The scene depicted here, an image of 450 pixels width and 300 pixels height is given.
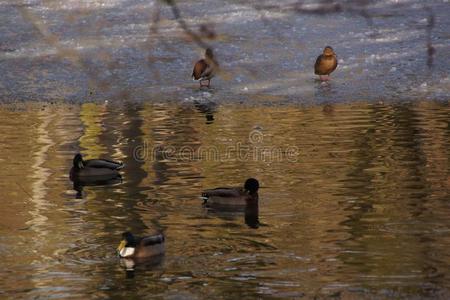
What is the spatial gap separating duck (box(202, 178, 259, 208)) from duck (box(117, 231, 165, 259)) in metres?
2.37

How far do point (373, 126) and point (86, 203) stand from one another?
19.7 feet

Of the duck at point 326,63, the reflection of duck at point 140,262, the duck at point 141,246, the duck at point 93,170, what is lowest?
the reflection of duck at point 140,262

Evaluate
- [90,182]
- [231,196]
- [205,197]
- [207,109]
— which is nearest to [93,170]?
[90,182]

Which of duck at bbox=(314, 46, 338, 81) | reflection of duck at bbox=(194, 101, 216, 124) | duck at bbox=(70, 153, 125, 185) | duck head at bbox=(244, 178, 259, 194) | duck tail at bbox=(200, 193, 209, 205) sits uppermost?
duck at bbox=(314, 46, 338, 81)

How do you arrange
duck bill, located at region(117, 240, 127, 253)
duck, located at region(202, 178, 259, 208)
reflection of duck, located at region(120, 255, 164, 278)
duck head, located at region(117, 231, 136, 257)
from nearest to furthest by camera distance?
reflection of duck, located at region(120, 255, 164, 278)
duck head, located at region(117, 231, 136, 257)
duck bill, located at region(117, 240, 127, 253)
duck, located at region(202, 178, 259, 208)

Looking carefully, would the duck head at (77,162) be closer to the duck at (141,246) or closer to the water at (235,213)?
the water at (235,213)

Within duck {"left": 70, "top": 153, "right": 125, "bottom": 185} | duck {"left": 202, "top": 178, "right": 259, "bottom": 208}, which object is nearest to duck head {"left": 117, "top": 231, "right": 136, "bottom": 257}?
duck {"left": 202, "top": 178, "right": 259, "bottom": 208}

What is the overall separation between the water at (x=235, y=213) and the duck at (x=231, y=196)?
0.49ft

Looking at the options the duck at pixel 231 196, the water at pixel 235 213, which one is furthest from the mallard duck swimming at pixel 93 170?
the duck at pixel 231 196

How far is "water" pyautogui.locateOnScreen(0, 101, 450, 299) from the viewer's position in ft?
30.9

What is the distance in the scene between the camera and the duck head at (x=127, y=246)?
33.6ft

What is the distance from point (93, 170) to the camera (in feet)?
48.6

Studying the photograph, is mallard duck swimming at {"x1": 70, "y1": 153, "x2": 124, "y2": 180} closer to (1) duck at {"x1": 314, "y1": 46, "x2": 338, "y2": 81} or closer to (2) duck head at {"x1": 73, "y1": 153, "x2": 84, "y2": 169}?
(2) duck head at {"x1": 73, "y1": 153, "x2": 84, "y2": 169}

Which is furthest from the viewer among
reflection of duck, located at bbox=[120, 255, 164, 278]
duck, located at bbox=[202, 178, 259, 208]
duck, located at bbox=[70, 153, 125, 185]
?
duck, located at bbox=[70, 153, 125, 185]
